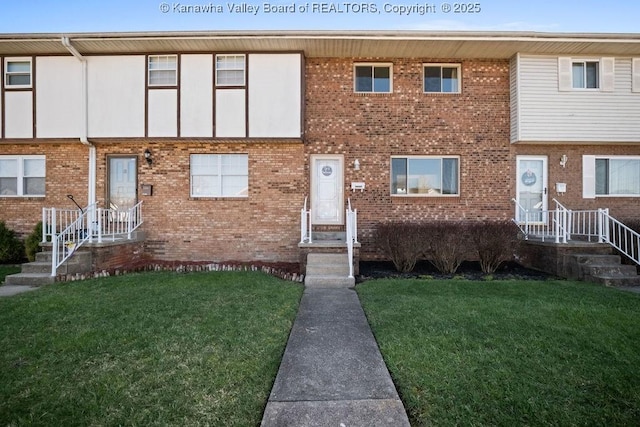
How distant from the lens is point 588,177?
10.5 meters

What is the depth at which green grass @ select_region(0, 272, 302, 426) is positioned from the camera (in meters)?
2.69

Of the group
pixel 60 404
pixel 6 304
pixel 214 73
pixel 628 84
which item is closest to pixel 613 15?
pixel 628 84

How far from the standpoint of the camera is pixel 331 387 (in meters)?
3.06

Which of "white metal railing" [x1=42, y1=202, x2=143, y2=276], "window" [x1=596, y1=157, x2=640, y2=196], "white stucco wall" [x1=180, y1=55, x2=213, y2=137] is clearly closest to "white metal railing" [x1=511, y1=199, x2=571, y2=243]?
"window" [x1=596, y1=157, x2=640, y2=196]

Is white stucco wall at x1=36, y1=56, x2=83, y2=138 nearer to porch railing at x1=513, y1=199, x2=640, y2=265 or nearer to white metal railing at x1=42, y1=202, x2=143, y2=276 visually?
white metal railing at x1=42, y1=202, x2=143, y2=276

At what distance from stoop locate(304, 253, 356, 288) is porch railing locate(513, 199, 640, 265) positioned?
5211mm

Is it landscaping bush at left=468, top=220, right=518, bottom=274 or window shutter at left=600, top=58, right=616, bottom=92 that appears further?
window shutter at left=600, top=58, right=616, bottom=92

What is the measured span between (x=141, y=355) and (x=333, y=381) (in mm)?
2000

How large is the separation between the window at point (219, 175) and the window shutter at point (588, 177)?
32.3 feet

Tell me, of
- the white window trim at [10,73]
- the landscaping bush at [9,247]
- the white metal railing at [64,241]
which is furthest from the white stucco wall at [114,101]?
the landscaping bush at [9,247]

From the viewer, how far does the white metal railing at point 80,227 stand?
787 centimetres

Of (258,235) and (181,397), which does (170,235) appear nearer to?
(258,235)

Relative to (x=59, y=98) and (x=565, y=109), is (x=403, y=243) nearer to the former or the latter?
(x=565, y=109)

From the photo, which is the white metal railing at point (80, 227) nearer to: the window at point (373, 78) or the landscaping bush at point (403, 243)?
the landscaping bush at point (403, 243)
